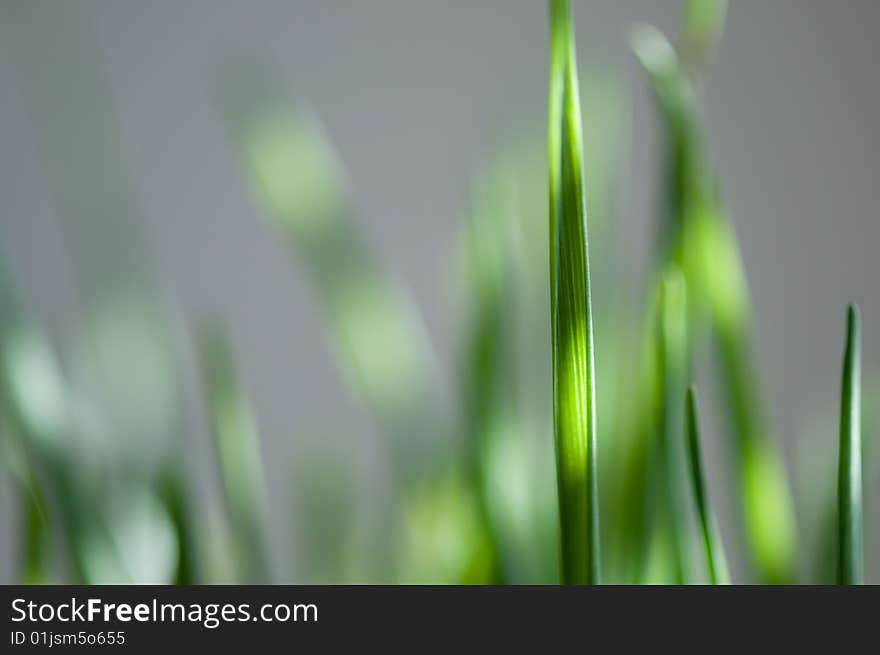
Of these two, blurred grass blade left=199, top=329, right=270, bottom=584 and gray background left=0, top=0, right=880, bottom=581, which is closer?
blurred grass blade left=199, top=329, right=270, bottom=584

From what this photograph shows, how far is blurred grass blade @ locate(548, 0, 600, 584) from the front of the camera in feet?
0.29

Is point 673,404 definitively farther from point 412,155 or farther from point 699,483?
point 412,155

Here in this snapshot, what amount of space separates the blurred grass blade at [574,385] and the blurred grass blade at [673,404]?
0.07ft

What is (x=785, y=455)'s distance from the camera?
613 millimetres

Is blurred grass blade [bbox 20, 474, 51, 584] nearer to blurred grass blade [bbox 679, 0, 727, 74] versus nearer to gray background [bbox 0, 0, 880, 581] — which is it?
blurred grass blade [bbox 679, 0, 727, 74]

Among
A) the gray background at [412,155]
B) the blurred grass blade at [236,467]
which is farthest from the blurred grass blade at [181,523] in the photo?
the gray background at [412,155]

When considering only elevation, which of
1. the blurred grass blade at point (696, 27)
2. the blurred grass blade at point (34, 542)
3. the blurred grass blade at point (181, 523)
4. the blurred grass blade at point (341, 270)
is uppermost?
the blurred grass blade at point (696, 27)

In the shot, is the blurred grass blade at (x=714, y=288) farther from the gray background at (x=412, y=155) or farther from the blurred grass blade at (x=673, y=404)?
the gray background at (x=412, y=155)

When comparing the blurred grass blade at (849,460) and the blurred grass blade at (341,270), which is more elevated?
the blurred grass blade at (341,270)

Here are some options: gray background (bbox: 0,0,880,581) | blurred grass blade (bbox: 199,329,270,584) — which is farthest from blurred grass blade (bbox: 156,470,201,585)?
gray background (bbox: 0,0,880,581)

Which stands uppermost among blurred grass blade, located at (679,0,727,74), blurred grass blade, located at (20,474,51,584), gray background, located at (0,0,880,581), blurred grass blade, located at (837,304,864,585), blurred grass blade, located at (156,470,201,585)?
gray background, located at (0,0,880,581)

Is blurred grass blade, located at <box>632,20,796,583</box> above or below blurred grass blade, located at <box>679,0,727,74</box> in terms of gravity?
below

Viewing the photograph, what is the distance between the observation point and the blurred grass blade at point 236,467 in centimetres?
13

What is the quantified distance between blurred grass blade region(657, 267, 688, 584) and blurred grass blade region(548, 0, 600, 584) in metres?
0.02
